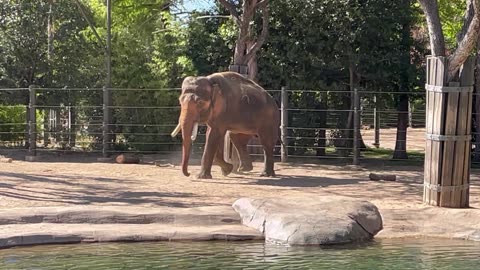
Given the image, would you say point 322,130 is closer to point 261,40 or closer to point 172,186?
point 261,40

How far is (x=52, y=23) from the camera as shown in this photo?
20797 millimetres

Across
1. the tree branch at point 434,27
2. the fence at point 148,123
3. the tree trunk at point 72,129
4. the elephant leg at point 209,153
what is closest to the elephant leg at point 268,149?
the elephant leg at point 209,153

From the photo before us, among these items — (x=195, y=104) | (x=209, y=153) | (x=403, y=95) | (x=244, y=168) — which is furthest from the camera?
(x=403, y=95)

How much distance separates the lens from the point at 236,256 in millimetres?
8016

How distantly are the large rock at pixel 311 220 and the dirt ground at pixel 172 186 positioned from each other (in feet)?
3.61

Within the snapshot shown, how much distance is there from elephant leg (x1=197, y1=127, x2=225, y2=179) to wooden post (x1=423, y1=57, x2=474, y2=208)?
396 cm

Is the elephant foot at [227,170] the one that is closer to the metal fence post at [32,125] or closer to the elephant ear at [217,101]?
the elephant ear at [217,101]

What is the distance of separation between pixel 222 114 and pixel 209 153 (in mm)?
679

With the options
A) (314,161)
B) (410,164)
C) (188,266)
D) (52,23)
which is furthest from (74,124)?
(188,266)

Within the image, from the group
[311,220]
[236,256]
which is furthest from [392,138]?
[236,256]

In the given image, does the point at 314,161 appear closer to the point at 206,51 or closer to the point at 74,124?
the point at 206,51

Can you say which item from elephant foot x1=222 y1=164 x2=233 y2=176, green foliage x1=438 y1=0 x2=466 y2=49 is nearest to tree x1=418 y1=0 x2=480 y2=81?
elephant foot x1=222 y1=164 x2=233 y2=176

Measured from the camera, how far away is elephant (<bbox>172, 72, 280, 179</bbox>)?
13.1 metres

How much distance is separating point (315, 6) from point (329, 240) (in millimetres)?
10810
